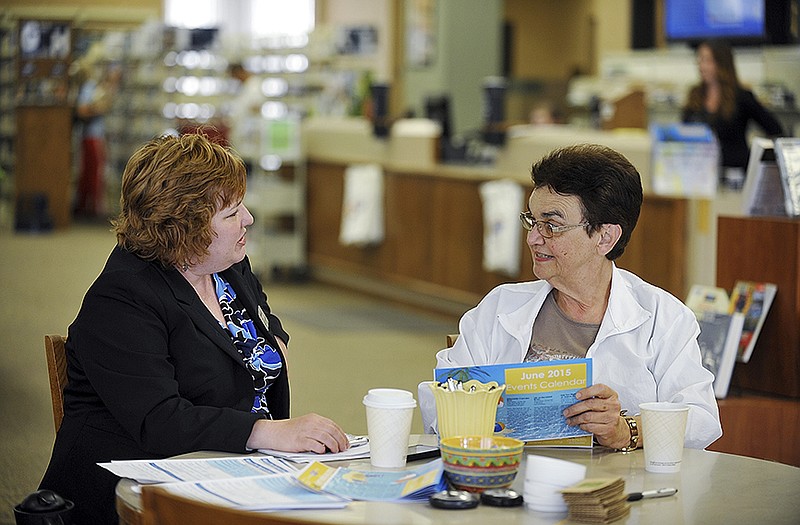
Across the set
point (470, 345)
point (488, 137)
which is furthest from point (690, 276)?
point (470, 345)

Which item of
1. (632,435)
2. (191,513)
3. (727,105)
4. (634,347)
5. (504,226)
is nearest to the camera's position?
(191,513)

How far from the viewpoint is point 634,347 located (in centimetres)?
258

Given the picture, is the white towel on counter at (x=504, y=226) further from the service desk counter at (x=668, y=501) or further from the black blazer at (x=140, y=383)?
the service desk counter at (x=668, y=501)

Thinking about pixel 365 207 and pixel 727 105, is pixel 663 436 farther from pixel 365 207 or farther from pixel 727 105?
pixel 365 207

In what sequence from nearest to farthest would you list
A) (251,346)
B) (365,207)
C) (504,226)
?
1. (251,346)
2. (504,226)
3. (365,207)

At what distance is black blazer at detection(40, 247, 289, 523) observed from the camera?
7.77 feet

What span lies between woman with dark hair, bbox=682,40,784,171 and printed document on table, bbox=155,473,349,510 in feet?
19.1

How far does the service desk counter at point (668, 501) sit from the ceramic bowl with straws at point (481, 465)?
0.19 feet

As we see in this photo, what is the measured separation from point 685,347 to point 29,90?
44.0ft

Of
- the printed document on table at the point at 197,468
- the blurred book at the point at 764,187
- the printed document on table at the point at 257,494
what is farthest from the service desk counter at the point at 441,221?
the printed document on table at the point at 257,494

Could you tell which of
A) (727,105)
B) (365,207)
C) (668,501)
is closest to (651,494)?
(668,501)

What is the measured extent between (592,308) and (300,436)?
2.52 feet

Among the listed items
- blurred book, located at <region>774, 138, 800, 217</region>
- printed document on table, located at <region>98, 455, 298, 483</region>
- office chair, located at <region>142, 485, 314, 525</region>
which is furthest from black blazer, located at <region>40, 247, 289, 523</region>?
blurred book, located at <region>774, 138, 800, 217</region>

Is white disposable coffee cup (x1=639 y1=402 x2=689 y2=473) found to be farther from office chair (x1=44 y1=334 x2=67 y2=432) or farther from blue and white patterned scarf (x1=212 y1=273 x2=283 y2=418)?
office chair (x1=44 y1=334 x2=67 y2=432)
